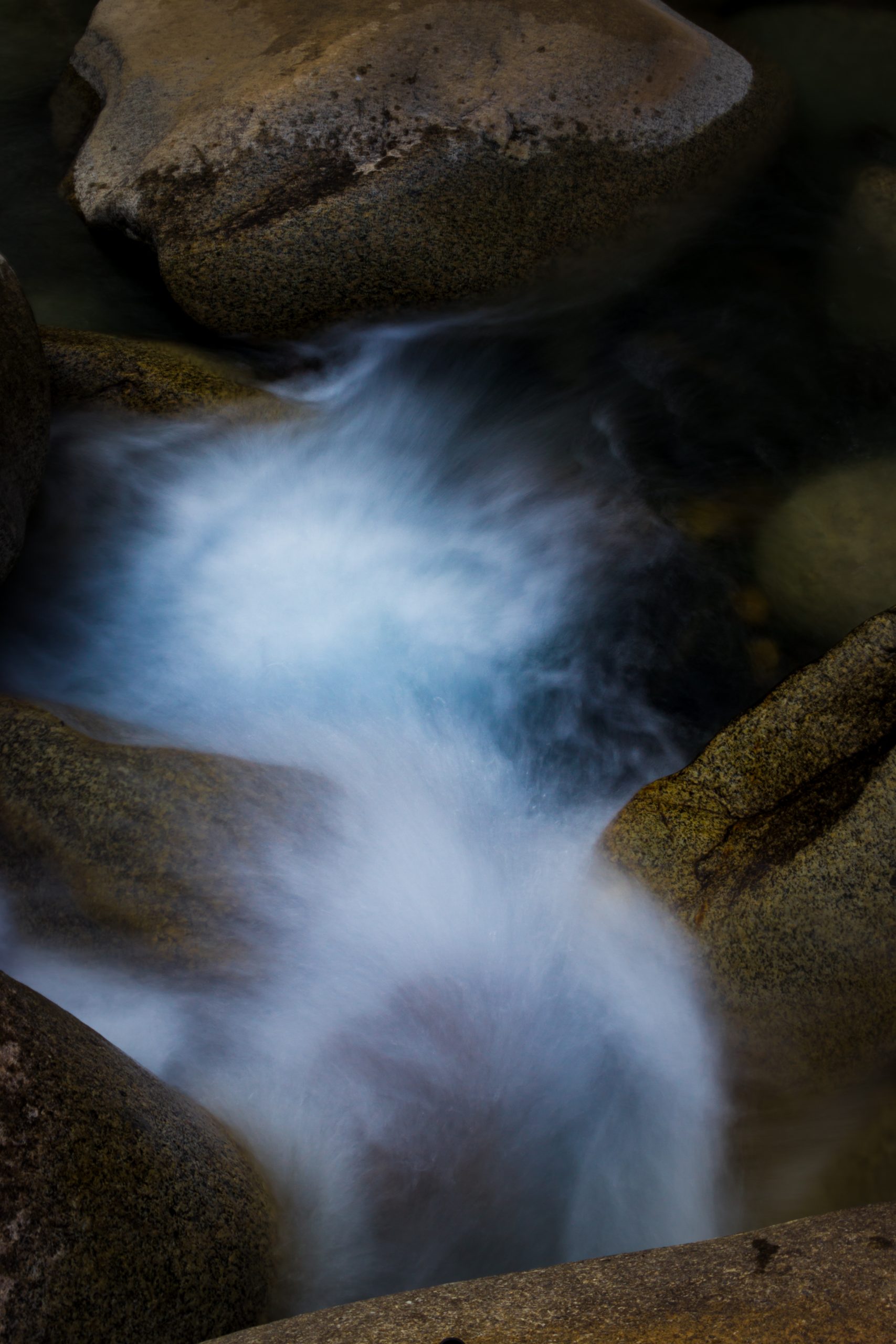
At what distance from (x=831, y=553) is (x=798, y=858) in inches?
88.1

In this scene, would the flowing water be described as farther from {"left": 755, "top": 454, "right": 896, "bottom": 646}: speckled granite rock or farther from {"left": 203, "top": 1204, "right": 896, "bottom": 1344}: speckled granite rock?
{"left": 203, "top": 1204, "right": 896, "bottom": 1344}: speckled granite rock

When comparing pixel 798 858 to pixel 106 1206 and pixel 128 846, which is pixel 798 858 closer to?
pixel 106 1206

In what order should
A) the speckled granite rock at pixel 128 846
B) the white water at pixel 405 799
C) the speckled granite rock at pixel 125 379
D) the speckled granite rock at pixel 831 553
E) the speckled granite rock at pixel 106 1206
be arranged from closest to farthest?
the speckled granite rock at pixel 106 1206 < the white water at pixel 405 799 < the speckled granite rock at pixel 128 846 < the speckled granite rock at pixel 831 553 < the speckled granite rock at pixel 125 379

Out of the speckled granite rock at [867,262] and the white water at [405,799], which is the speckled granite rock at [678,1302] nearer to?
the white water at [405,799]

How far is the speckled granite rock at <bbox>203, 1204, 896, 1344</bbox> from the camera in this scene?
1819 millimetres

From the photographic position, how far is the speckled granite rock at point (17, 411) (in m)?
4.11

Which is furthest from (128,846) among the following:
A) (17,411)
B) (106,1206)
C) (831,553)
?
(831,553)

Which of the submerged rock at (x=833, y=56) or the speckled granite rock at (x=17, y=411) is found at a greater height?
the speckled granite rock at (x=17, y=411)

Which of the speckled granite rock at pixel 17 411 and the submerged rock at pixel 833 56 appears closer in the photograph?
the speckled granite rock at pixel 17 411

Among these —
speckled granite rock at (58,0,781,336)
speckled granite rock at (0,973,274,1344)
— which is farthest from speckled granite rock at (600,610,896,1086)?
speckled granite rock at (58,0,781,336)

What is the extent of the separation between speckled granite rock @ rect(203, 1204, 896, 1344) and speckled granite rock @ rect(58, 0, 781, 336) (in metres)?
5.24

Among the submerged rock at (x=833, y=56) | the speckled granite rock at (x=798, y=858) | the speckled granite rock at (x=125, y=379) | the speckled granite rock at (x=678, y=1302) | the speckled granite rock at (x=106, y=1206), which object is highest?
the speckled granite rock at (x=125, y=379)

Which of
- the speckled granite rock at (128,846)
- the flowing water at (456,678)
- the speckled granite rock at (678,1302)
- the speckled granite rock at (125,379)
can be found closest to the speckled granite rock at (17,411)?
the flowing water at (456,678)

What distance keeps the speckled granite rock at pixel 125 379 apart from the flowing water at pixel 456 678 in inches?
5.0
